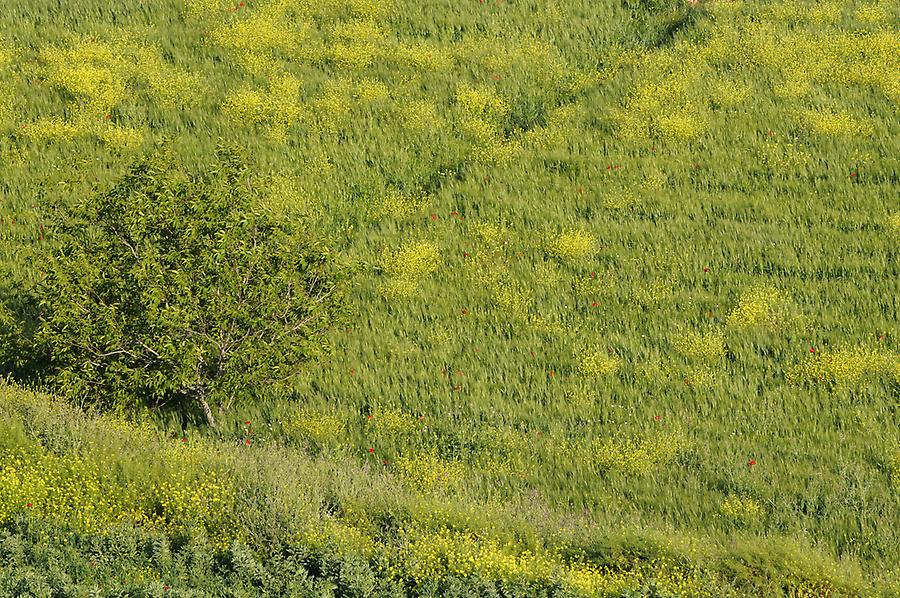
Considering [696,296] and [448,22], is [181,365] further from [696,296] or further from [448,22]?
[448,22]

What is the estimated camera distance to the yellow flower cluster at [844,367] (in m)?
17.7

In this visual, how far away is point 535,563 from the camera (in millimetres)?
13367

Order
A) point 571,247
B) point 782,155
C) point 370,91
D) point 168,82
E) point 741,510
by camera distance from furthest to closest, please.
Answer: point 370,91
point 168,82
point 782,155
point 571,247
point 741,510

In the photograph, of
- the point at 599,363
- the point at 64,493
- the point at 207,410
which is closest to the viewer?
the point at 64,493

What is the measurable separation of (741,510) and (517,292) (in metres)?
6.75

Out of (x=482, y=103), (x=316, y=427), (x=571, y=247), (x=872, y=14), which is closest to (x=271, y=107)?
(x=482, y=103)

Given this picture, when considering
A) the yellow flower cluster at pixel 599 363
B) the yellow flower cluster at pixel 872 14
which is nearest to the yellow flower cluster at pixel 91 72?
the yellow flower cluster at pixel 599 363

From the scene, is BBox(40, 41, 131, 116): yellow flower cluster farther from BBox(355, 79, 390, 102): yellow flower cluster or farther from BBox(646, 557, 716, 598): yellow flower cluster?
BBox(646, 557, 716, 598): yellow flower cluster

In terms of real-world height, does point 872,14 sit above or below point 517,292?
above

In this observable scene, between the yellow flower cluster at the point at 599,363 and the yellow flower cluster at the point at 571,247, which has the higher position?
the yellow flower cluster at the point at 571,247

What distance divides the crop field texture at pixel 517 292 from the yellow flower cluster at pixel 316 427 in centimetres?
5

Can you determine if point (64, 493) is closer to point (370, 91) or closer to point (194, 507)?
point (194, 507)

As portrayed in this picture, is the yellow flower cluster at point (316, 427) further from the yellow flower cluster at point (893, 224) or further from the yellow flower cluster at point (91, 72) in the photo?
the yellow flower cluster at point (893, 224)

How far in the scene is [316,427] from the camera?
55.2 ft
